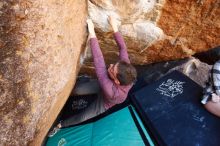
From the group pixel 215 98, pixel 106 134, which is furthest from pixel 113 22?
pixel 215 98

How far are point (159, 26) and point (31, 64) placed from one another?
155 cm

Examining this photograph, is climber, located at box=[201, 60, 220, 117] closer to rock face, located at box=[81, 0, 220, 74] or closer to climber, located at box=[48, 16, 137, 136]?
rock face, located at box=[81, 0, 220, 74]

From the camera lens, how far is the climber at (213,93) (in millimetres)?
2979

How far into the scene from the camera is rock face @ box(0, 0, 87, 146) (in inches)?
73.8

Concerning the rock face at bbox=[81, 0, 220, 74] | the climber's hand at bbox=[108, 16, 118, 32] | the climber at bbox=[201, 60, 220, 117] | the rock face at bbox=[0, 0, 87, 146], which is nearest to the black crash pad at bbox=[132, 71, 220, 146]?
the climber at bbox=[201, 60, 220, 117]

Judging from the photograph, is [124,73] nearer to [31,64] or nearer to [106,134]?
[106,134]

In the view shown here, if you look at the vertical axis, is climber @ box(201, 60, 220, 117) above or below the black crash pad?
above

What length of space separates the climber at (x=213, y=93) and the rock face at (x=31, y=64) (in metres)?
1.44

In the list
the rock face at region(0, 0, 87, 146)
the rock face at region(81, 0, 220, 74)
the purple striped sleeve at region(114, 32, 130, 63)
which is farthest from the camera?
the purple striped sleeve at region(114, 32, 130, 63)

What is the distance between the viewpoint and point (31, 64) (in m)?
2.04

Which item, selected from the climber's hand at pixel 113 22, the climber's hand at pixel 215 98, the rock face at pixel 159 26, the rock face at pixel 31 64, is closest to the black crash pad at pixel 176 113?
the climber's hand at pixel 215 98

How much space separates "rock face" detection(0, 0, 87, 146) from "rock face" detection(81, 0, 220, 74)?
0.53 m

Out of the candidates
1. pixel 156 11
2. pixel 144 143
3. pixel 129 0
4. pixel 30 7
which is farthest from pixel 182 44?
pixel 30 7

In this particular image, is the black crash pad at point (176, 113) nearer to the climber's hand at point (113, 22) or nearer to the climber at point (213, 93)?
the climber at point (213, 93)
